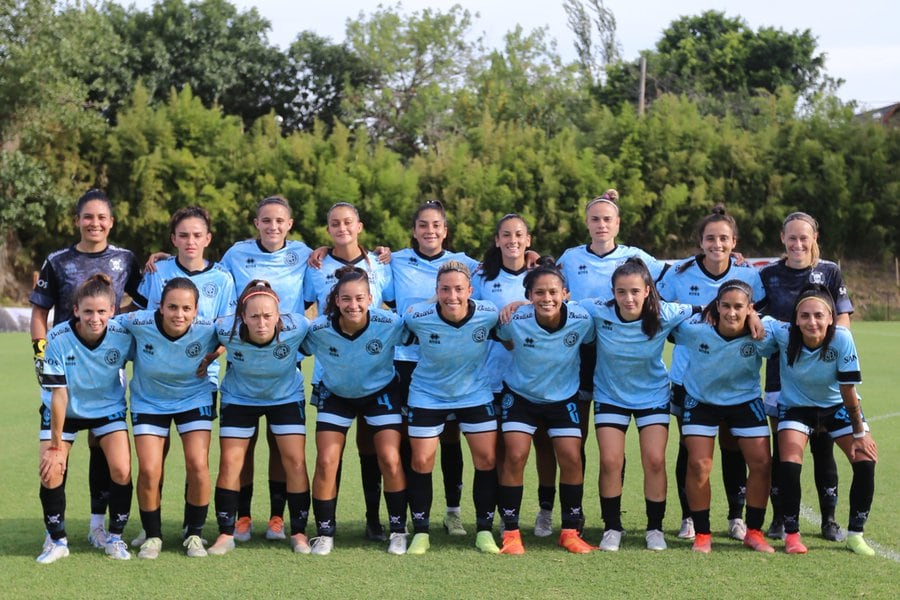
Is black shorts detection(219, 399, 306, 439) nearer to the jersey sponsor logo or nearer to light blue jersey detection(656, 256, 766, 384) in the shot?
the jersey sponsor logo

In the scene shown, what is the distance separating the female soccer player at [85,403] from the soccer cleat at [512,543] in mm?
1641

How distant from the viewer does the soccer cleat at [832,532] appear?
188 inches

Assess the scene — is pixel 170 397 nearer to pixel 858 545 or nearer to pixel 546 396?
pixel 546 396

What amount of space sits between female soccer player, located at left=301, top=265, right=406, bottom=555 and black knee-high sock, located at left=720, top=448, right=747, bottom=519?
60.9 inches

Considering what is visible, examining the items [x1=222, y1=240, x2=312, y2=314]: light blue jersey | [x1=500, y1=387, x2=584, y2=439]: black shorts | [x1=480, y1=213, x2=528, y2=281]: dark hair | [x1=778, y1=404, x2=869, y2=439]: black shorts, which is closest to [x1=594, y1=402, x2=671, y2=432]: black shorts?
[x1=500, y1=387, x2=584, y2=439]: black shorts

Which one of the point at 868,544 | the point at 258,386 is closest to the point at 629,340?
the point at 868,544

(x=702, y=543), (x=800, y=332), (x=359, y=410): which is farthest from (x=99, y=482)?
(x=800, y=332)

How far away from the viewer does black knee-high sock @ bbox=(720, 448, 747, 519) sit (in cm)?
492

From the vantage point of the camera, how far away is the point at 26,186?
2130 centimetres

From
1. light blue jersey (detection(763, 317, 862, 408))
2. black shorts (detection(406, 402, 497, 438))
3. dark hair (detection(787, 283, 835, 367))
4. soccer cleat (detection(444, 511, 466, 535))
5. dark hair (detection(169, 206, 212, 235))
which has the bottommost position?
soccer cleat (detection(444, 511, 466, 535))

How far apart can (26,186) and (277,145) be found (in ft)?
17.1

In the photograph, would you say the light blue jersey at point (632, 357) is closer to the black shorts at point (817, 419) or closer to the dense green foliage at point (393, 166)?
the black shorts at point (817, 419)

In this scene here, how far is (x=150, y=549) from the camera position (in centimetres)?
452

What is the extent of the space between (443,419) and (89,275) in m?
1.80
